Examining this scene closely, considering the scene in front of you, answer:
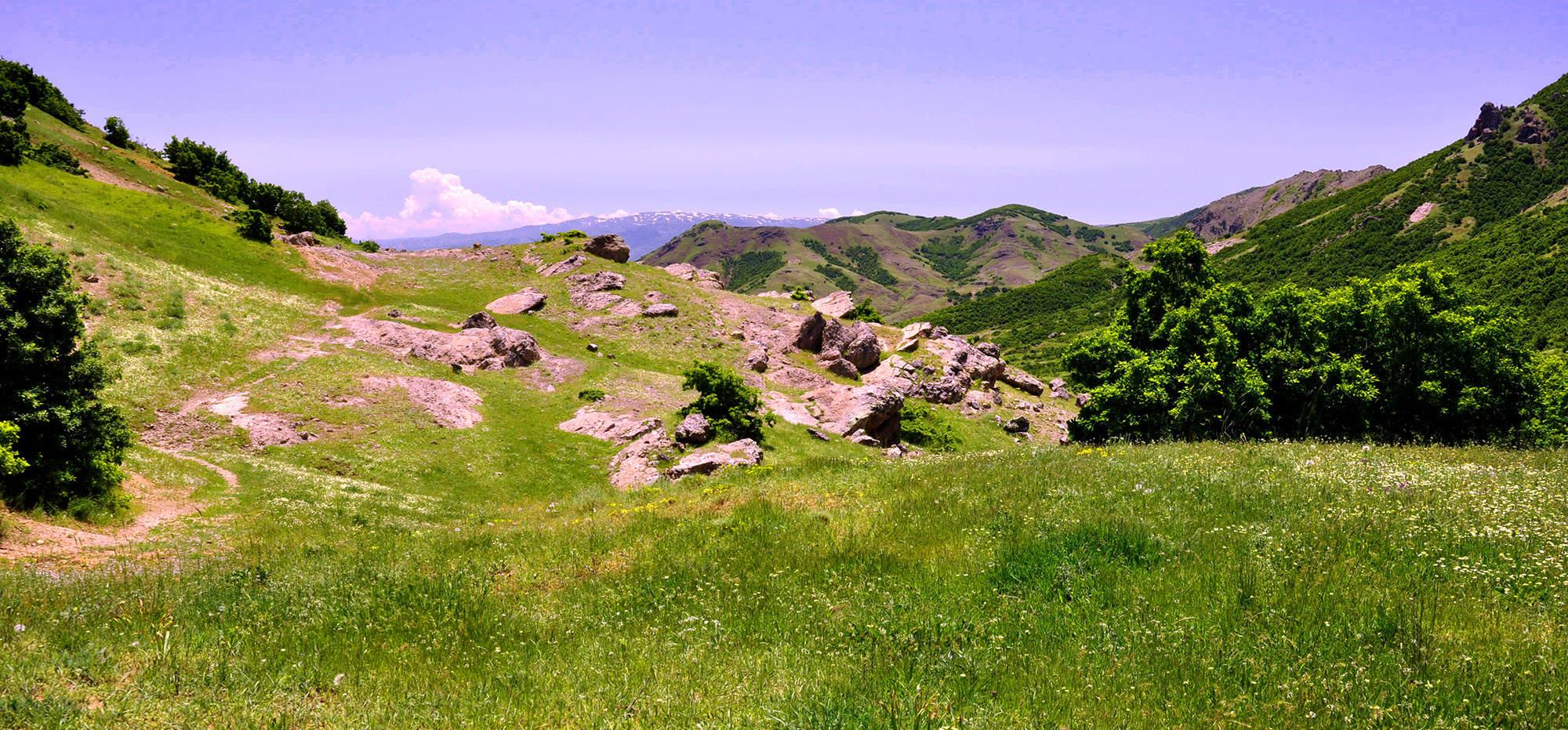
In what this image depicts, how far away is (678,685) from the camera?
6.05m

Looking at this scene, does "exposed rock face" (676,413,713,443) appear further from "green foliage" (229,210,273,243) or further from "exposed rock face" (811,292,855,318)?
"green foliage" (229,210,273,243)

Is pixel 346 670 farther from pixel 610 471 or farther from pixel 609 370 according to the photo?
pixel 609 370

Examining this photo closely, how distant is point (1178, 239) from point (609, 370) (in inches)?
1582

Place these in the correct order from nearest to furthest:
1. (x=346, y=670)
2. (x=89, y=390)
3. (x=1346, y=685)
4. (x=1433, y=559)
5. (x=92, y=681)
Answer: (x=1346, y=685) → (x=92, y=681) → (x=346, y=670) → (x=1433, y=559) → (x=89, y=390)

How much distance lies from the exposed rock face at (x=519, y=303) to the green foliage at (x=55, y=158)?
36236mm

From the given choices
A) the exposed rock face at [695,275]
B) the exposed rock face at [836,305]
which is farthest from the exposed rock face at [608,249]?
the exposed rock face at [836,305]

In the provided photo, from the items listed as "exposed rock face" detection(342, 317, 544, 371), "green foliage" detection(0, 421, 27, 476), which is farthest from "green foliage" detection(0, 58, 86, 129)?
"green foliage" detection(0, 421, 27, 476)

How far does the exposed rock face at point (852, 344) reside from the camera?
60.0 meters

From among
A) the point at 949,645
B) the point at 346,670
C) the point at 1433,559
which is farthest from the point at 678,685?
the point at 1433,559

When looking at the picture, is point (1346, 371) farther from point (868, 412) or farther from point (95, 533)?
point (95, 533)

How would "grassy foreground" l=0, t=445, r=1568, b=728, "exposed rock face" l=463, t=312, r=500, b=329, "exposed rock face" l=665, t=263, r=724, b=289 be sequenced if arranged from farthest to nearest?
"exposed rock face" l=665, t=263, r=724, b=289 → "exposed rock face" l=463, t=312, r=500, b=329 → "grassy foreground" l=0, t=445, r=1568, b=728

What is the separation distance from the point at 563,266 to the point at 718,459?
151 feet

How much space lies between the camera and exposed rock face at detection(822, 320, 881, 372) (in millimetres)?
60031

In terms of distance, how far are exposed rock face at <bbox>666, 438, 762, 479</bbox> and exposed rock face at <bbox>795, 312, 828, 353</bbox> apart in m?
25.4
